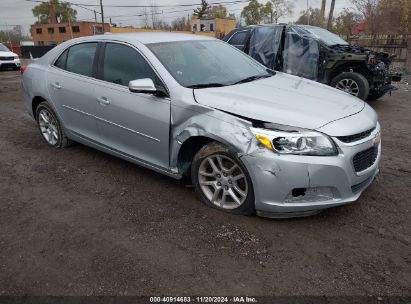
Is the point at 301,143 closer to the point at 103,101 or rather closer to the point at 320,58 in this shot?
the point at 103,101

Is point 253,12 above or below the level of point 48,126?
above

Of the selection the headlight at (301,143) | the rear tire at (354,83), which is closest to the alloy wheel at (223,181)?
the headlight at (301,143)

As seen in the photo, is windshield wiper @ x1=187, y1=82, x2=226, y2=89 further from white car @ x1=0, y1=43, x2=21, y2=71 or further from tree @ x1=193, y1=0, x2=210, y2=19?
tree @ x1=193, y1=0, x2=210, y2=19

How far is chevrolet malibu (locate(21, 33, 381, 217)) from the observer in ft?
9.34

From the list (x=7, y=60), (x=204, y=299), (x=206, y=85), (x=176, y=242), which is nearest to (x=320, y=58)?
(x=206, y=85)

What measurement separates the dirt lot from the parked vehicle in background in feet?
13.7

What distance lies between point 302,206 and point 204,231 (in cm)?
83

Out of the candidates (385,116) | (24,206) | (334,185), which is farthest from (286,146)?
(385,116)

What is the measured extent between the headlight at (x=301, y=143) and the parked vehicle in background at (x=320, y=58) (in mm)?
5590

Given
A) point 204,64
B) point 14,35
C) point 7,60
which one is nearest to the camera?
point 204,64

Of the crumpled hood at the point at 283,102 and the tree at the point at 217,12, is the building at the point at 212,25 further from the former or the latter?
the crumpled hood at the point at 283,102

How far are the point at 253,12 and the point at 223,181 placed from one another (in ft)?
218

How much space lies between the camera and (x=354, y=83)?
7895mm

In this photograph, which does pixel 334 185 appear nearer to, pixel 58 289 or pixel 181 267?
pixel 181 267
